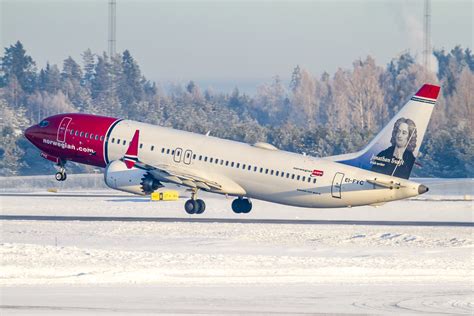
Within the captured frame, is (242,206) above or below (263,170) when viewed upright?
below

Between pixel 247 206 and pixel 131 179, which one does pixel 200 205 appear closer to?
pixel 247 206

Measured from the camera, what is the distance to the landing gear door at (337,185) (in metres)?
62.1

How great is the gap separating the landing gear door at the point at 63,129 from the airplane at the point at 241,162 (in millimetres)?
59

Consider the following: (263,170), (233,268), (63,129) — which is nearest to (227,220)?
(263,170)

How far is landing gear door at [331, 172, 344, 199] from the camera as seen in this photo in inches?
2446

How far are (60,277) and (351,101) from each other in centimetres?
16144

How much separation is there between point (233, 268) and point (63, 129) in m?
30.9

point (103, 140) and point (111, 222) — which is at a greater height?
point (103, 140)

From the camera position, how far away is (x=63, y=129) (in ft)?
230

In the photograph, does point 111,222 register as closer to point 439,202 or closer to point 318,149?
point 439,202

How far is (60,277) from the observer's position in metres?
39.1

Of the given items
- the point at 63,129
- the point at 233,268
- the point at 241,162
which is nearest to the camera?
the point at 233,268

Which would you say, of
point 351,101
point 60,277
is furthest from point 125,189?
point 351,101

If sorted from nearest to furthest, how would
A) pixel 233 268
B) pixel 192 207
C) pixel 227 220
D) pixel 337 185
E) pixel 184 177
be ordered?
pixel 233 268 < pixel 337 185 < pixel 227 220 < pixel 184 177 < pixel 192 207
